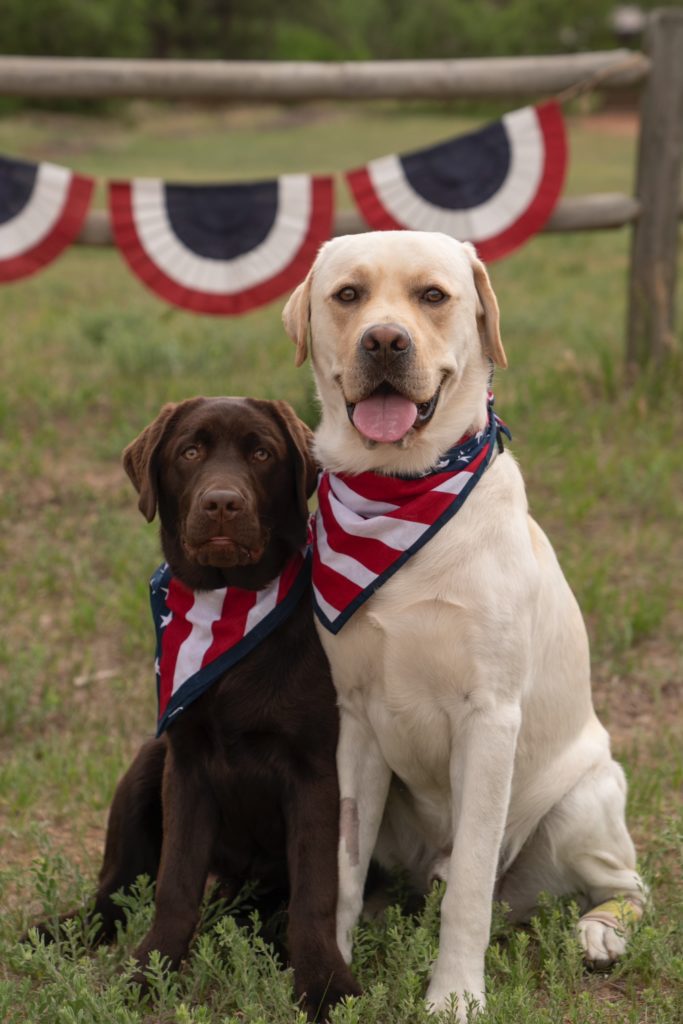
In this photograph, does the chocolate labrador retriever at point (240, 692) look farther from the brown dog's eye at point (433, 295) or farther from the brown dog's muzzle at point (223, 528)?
the brown dog's eye at point (433, 295)

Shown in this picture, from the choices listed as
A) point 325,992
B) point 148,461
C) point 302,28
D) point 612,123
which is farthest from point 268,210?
point 302,28

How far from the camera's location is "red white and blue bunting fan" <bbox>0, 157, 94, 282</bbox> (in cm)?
546

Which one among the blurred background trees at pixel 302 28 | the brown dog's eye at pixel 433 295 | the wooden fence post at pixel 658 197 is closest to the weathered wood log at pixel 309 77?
the wooden fence post at pixel 658 197

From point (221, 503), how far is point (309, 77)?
371 cm

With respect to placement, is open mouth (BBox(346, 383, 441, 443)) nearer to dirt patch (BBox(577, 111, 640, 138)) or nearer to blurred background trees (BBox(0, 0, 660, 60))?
dirt patch (BBox(577, 111, 640, 138))

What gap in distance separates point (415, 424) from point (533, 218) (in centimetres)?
340

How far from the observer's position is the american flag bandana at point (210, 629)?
2.80m

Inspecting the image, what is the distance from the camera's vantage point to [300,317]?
290cm

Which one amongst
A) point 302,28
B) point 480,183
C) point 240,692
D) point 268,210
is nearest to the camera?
point 240,692

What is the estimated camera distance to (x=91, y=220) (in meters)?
5.71

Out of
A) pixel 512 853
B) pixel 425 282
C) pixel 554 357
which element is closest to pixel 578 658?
pixel 512 853

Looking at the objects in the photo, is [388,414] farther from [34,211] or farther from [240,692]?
[34,211]

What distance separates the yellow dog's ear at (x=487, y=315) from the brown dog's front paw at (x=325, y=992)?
138 centimetres

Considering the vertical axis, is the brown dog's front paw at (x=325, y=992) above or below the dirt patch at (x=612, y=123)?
below
